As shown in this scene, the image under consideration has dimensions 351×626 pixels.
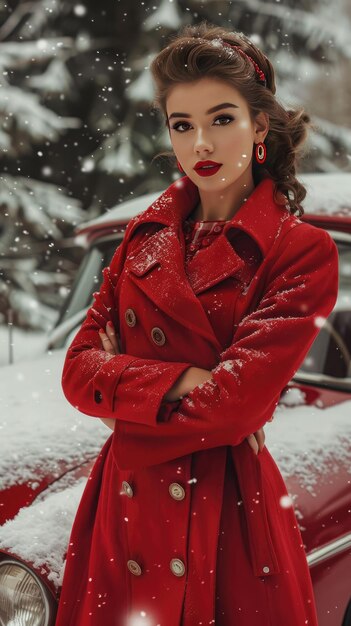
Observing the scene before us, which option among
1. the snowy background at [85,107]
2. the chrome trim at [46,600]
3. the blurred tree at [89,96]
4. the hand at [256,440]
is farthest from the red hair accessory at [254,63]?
the blurred tree at [89,96]

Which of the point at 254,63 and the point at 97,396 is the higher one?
the point at 254,63

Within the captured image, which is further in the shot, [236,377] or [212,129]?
[212,129]

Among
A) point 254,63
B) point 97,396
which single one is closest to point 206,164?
point 254,63

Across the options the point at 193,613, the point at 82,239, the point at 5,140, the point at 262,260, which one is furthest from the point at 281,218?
the point at 5,140

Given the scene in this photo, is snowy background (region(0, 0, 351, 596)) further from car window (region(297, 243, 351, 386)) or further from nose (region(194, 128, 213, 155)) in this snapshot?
nose (region(194, 128, 213, 155))

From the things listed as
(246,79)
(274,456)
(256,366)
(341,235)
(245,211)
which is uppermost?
(246,79)

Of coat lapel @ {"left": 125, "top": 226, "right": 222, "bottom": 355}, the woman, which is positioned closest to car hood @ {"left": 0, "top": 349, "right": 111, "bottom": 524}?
the woman

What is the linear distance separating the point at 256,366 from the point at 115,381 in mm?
284

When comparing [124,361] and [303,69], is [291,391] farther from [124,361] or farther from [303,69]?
[303,69]

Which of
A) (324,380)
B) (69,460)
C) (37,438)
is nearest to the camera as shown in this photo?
(69,460)

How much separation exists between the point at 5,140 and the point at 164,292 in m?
6.16

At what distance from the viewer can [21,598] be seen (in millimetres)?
1705

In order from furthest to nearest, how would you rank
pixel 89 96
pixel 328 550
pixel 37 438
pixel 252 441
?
1. pixel 89 96
2. pixel 37 438
3. pixel 328 550
4. pixel 252 441

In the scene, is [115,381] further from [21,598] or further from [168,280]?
[21,598]
